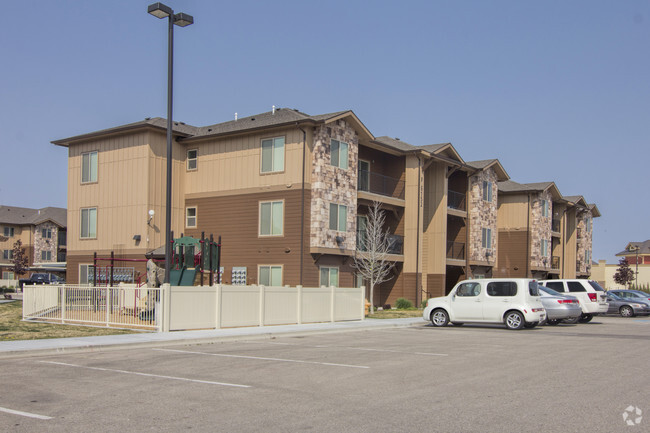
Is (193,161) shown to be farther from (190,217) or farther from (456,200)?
(456,200)

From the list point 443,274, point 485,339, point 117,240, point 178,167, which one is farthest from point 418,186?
point 485,339

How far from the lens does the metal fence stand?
20219mm

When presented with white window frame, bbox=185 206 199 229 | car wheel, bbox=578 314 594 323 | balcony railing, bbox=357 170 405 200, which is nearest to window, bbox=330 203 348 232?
balcony railing, bbox=357 170 405 200

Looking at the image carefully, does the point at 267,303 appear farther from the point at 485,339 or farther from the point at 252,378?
the point at 252,378

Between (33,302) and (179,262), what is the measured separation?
540 cm

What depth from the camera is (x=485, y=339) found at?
19594mm

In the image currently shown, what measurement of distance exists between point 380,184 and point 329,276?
8.10m

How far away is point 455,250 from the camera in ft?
145

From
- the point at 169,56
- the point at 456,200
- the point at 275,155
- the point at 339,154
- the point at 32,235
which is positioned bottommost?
the point at 32,235

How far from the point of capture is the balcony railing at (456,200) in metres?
44.3

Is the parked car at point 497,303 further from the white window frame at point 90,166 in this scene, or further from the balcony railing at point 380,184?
the white window frame at point 90,166

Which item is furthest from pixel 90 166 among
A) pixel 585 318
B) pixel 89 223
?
pixel 585 318

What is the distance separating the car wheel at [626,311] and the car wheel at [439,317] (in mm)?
16374

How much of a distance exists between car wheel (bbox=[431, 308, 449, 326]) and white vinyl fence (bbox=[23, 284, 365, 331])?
12.3 feet
